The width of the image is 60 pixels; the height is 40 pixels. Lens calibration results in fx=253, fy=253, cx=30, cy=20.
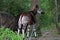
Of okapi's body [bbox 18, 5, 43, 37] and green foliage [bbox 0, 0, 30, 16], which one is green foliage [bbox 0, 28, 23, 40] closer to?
okapi's body [bbox 18, 5, 43, 37]

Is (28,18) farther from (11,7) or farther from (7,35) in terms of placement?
(7,35)

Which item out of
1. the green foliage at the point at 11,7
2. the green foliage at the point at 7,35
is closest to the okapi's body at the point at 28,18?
the green foliage at the point at 11,7

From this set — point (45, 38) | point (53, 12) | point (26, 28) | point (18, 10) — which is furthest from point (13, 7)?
point (45, 38)

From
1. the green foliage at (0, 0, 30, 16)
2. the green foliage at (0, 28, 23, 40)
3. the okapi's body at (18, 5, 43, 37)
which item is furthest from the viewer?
the green foliage at (0, 0, 30, 16)

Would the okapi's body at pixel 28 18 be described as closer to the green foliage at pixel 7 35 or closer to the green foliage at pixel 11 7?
the green foliage at pixel 11 7

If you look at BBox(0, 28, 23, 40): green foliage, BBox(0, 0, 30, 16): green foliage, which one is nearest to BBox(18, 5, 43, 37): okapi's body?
BBox(0, 0, 30, 16): green foliage

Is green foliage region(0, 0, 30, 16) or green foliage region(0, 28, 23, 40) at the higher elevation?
green foliage region(0, 0, 30, 16)

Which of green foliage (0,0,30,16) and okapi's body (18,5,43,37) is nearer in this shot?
okapi's body (18,5,43,37)

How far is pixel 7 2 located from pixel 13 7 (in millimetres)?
501

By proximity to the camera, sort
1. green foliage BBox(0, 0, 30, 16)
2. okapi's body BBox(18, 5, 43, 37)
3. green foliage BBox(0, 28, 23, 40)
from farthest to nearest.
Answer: green foliage BBox(0, 0, 30, 16)
okapi's body BBox(18, 5, 43, 37)
green foliage BBox(0, 28, 23, 40)

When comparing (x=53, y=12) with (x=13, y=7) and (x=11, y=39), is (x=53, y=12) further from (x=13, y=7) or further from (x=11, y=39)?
(x=11, y=39)

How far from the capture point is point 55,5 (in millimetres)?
12547

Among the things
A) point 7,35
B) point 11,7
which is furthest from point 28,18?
point 7,35

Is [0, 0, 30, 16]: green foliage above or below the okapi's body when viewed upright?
above
